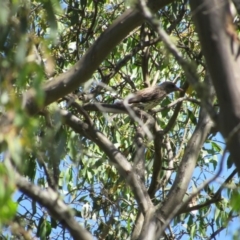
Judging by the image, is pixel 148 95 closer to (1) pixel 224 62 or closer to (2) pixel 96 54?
(2) pixel 96 54

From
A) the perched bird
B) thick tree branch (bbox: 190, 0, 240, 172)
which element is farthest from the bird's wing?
thick tree branch (bbox: 190, 0, 240, 172)

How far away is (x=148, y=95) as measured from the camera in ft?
27.7

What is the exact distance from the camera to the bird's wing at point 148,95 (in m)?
8.06

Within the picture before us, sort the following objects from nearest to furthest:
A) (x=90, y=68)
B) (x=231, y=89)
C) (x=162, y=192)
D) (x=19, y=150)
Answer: (x=19, y=150)
(x=231, y=89)
(x=90, y=68)
(x=162, y=192)

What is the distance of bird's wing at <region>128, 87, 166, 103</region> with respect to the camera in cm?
806

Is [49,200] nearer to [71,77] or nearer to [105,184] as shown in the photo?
[71,77]

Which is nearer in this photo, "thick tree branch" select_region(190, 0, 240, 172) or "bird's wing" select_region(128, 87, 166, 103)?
"thick tree branch" select_region(190, 0, 240, 172)

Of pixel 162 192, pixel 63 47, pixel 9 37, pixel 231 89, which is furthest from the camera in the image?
pixel 63 47

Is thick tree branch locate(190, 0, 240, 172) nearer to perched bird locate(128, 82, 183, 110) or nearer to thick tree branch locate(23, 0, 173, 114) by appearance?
thick tree branch locate(23, 0, 173, 114)

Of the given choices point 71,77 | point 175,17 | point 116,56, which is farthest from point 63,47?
point 71,77

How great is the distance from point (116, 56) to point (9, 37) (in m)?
5.14

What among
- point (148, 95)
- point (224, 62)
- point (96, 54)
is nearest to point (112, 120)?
point (148, 95)

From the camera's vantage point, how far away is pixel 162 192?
761 cm

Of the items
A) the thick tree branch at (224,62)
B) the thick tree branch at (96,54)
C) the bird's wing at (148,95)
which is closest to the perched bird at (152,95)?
the bird's wing at (148,95)
